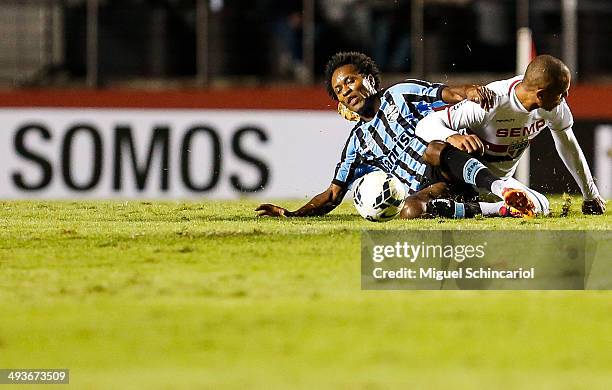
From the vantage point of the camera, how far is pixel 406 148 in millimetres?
8969

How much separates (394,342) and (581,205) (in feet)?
14.0

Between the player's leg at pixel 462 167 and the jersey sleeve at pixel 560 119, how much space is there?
0.64m

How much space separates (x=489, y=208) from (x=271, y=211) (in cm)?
197

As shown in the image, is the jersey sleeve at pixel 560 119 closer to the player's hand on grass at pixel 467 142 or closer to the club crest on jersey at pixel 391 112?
the player's hand on grass at pixel 467 142

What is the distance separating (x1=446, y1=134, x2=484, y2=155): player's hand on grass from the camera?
8805 millimetres

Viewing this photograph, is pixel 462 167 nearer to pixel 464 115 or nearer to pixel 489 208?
pixel 464 115

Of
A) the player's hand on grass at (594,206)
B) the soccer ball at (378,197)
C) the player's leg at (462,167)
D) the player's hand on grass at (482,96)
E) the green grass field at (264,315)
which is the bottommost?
the green grass field at (264,315)

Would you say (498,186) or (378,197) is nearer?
(498,186)

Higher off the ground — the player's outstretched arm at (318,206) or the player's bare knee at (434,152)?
the player's bare knee at (434,152)

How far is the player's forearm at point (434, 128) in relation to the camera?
29.0ft

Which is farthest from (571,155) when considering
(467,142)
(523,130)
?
(467,142)

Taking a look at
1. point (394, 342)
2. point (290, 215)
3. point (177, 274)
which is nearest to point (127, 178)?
point (290, 215)

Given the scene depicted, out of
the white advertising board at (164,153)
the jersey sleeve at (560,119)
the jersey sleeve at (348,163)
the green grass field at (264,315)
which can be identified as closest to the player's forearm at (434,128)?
the jersey sleeve at (348,163)

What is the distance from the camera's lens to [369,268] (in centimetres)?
820
